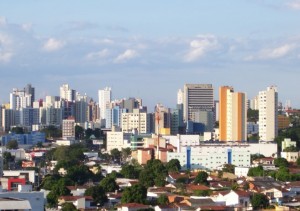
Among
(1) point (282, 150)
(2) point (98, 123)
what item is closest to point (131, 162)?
(1) point (282, 150)

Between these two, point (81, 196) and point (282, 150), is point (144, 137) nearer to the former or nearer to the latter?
point (282, 150)

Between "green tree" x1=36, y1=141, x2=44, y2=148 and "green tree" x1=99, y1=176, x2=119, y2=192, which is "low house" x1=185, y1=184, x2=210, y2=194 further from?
"green tree" x1=36, y1=141, x2=44, y2=148

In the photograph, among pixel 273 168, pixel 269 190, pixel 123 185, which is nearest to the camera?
pixel 269 190

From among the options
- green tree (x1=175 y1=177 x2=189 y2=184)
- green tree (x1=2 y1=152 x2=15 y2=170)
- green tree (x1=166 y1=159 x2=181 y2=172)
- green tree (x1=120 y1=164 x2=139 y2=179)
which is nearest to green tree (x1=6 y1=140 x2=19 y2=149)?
green tree (x1=2 y1=152 x2=15 y2=170)

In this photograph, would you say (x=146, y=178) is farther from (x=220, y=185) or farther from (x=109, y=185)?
(x=109, y=185)

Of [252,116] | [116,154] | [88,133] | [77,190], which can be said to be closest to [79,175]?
[77,190]

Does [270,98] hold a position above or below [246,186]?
above

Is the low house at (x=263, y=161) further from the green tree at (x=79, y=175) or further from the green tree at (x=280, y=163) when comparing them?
the green tree at (x=79, y=175)

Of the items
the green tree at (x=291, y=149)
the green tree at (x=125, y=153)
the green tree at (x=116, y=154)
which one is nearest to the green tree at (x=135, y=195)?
the green tree at (x=291, y=149)

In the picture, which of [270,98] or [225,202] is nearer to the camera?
[225,202]
